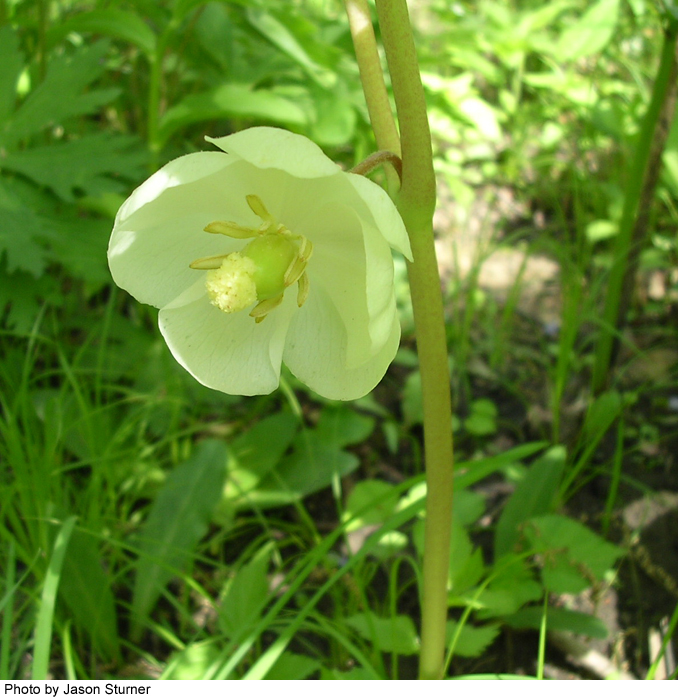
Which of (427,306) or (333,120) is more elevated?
(333,120)

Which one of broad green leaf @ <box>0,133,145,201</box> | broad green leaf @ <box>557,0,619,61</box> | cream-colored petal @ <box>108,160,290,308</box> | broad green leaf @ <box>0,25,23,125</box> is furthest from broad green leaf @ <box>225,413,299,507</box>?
broad green leaf @ <box>557,0,619,61</box>

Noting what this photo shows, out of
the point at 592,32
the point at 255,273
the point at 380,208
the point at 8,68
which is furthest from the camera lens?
the point at 592,32

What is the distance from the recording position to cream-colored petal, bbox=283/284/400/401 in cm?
66

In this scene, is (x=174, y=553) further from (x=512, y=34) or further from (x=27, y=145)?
(x=512, y=34)

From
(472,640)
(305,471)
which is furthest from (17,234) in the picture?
(472,640)

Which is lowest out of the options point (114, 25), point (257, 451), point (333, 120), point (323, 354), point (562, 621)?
point (562, 621)

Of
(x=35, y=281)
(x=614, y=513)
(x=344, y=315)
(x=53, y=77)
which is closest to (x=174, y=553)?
(x=35, y=281)

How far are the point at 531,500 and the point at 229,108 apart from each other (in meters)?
0.95

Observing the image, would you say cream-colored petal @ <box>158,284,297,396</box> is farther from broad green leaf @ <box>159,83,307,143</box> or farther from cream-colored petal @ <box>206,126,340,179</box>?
broad green leaf @ <box>159,83,307,143</box>

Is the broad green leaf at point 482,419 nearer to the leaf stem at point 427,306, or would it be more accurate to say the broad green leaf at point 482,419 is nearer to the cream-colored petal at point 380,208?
the leaf stem at point 427,306

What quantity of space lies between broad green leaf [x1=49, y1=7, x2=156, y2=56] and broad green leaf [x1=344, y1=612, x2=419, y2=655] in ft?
3.65

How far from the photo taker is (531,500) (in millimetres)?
1214

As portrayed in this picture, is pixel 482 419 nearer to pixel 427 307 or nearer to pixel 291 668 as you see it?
pixel 291 668

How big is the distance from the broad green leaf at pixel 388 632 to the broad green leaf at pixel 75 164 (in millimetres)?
898
